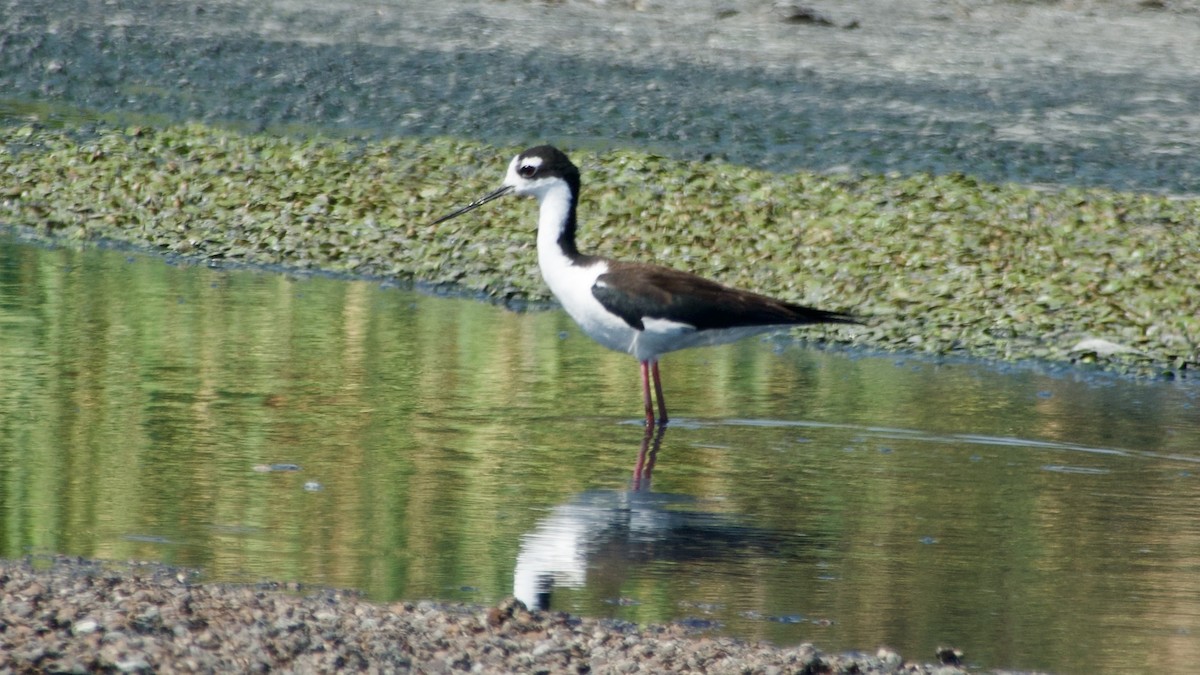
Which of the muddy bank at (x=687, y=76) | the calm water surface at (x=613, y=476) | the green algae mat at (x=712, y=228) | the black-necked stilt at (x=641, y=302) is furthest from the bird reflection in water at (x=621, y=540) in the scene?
the muddy bank at (x=687, y=76)

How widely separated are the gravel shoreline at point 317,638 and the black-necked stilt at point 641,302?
3.54 m

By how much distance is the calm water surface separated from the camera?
7012 millimetres

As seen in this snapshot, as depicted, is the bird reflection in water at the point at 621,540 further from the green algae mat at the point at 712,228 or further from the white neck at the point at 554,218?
the green algae mat at the point at 712,228

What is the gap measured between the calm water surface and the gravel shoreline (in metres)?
0.33

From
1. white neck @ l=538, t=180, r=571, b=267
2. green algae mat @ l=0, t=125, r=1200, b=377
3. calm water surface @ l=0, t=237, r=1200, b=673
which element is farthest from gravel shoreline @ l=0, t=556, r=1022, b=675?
green algae mat @ l=0, t=125, r=1200, b=377

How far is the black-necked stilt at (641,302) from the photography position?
1000 cm

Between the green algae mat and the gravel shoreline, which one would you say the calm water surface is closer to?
the gravel shoreline

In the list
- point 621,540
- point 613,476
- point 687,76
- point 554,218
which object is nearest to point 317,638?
point 621,540

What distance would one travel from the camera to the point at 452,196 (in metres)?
17.2

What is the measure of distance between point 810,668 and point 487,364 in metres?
5.65

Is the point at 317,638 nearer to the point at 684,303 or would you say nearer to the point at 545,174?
the point at 684,303

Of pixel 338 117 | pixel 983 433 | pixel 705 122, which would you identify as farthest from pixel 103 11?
pixel 983 433

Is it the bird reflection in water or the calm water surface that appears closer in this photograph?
the calm water surface

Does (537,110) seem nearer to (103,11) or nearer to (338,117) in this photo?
(338,117)
